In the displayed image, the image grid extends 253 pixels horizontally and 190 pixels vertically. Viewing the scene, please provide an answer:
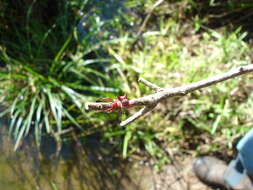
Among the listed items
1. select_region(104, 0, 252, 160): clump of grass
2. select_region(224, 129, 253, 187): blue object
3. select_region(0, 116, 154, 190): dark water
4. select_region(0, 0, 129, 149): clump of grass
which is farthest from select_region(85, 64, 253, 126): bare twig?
select_region(0, 116, 154, 190): dark water

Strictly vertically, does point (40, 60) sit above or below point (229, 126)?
above

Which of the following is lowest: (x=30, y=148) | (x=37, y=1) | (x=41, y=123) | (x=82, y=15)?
(x=30, y=148)

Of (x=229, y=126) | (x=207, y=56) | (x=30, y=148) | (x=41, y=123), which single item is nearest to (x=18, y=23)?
(x=41, y=123)

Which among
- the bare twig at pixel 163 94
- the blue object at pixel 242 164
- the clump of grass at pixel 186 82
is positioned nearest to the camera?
the bare twig at pixel 163 94

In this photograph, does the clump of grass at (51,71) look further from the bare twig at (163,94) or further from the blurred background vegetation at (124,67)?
the bare twig at (163,94)

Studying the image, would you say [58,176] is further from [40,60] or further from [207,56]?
[207,56]

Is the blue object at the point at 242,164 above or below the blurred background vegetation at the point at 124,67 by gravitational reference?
below

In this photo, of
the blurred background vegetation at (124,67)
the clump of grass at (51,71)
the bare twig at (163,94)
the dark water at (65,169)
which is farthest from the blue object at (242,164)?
the bare twig at (163,94)
